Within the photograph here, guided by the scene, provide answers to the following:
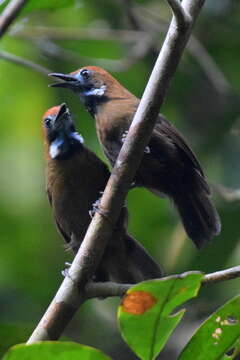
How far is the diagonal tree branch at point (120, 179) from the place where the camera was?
301 cm

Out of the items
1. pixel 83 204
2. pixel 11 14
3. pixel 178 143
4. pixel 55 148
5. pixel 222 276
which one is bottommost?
pixel 83 204

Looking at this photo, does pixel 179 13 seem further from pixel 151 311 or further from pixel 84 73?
pixel 84 73

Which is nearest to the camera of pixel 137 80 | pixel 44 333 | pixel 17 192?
pixel 44 333

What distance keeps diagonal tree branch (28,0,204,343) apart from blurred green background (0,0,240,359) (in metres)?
1.32

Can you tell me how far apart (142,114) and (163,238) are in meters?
2.25

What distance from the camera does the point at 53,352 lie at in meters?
2.46

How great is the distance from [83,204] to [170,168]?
1.71 feet

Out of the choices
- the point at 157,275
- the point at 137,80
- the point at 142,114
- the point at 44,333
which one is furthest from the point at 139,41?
the point at 44,333

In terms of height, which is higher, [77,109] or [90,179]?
[90,179]

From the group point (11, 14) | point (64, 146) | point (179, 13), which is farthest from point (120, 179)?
point (64, 146)

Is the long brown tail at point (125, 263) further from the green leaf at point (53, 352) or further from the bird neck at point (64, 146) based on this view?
the green leaf at point (53, 352)

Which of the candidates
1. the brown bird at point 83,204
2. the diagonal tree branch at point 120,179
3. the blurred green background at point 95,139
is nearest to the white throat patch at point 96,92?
the brown bird at point 83,204

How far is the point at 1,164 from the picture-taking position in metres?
5.90

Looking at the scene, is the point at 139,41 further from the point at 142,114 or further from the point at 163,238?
the point at 142,114
